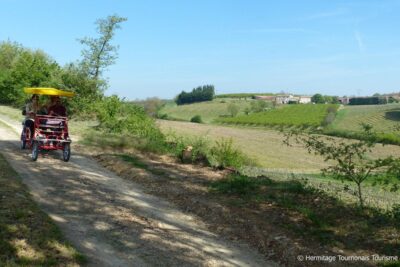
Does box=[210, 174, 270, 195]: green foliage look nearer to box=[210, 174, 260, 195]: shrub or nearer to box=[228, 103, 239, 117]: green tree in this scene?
box=[210, 174, 260, 195]: shrub

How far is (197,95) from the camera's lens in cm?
12888

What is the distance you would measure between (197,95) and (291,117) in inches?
Result: 1919

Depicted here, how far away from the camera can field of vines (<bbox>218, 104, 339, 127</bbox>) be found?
77.2 metres

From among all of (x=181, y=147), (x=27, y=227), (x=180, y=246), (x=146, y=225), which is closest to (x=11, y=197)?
(x=27, y=227)

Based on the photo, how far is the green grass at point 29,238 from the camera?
A: 5.49 m

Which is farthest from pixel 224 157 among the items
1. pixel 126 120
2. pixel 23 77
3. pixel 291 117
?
pixel 291 117

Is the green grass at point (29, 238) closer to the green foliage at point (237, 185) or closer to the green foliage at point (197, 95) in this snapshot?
the green foliage at point (237, 185)

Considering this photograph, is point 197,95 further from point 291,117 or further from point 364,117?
point 364,117

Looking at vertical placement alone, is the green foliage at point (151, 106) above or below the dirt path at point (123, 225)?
above

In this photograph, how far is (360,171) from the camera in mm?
8664

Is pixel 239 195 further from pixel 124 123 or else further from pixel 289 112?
pixel 289 112

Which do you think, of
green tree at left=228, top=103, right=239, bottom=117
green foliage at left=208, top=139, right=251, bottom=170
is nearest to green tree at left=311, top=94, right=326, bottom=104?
green tree at left=228, top=103, right=239, bottom=117

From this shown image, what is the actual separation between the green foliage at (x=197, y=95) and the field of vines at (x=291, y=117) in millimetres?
34899

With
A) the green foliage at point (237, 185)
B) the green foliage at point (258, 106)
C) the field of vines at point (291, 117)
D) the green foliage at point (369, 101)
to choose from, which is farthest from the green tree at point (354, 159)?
the green foliage at point (369, 101)
